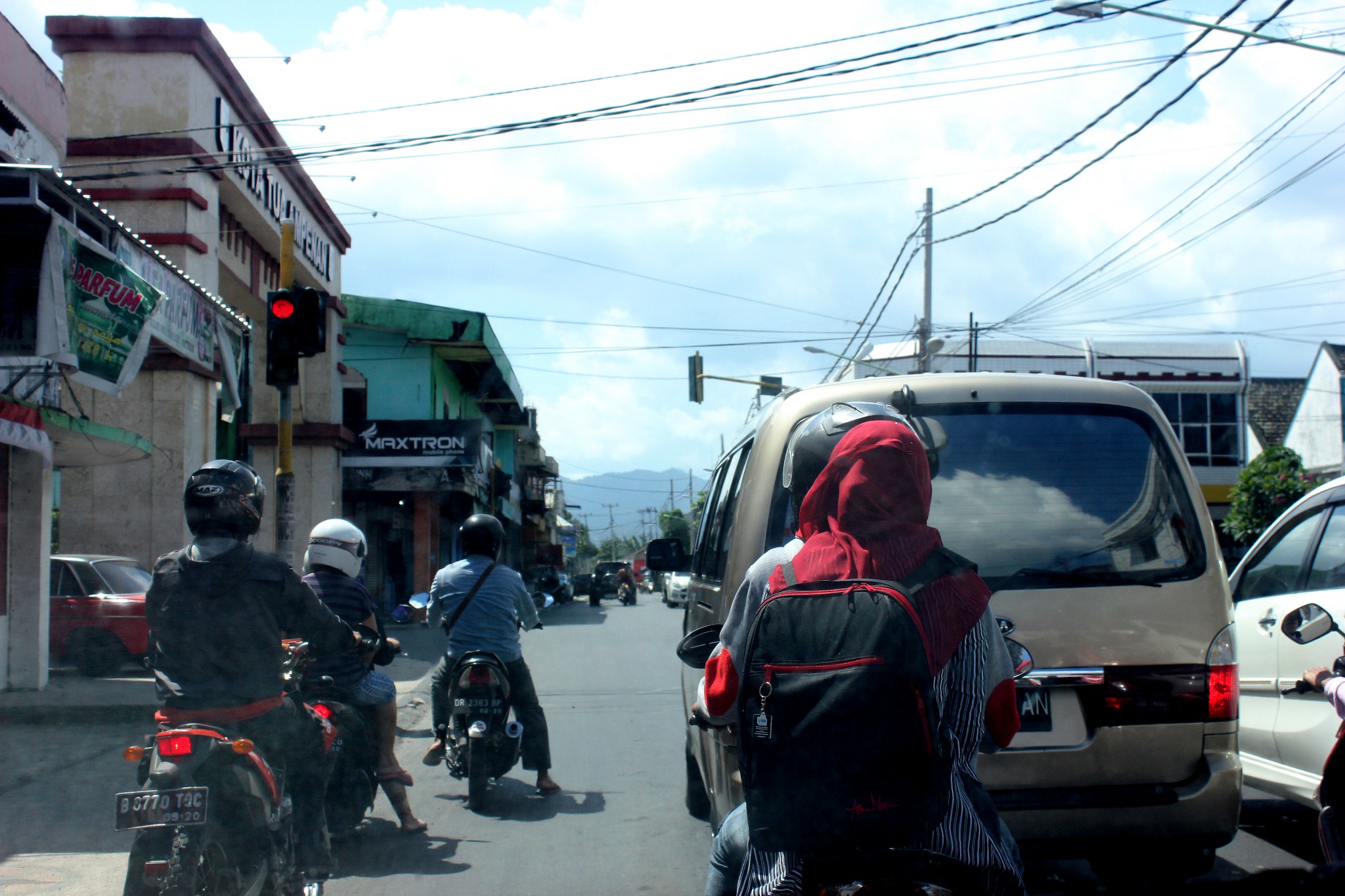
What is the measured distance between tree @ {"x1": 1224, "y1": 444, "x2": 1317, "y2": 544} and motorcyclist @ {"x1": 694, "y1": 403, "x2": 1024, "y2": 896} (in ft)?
87.7

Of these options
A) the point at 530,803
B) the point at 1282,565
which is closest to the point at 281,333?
the point at 530,803

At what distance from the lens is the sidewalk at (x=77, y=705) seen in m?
8.78

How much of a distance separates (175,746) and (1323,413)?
146 ft

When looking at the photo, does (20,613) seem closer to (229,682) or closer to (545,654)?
(545,654)

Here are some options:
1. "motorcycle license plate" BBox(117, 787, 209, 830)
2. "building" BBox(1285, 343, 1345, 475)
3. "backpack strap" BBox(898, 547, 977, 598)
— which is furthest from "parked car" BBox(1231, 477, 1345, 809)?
"building" BBox(1285, 343, 1345, 475)

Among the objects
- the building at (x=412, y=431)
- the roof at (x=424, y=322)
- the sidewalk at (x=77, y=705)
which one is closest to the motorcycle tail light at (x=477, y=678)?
the sidewalk at (x=77, y=705)

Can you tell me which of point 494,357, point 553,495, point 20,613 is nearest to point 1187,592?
point 20,613

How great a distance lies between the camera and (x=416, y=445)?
2344 centimetres

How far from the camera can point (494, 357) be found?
92.6 feet

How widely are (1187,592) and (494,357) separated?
84.3 ft

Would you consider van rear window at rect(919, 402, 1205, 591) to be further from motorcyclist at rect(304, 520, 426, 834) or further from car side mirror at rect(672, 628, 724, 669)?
motorcyclist at rect(304, 520, 426, 834)

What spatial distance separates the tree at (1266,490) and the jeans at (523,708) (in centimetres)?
2406

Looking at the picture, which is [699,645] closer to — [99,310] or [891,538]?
[891,538]

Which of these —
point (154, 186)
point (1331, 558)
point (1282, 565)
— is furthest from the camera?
point (154, 186)
